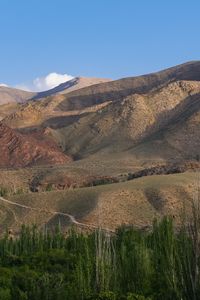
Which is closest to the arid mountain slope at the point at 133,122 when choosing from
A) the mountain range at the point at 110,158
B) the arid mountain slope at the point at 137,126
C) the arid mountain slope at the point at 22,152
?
the arid mountain slope at the point at 137,126

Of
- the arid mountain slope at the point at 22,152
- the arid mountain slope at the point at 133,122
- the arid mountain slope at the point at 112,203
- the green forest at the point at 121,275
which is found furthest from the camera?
the arid mountain slope at the point at 22,152

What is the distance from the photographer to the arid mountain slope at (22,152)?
15162 centimetres

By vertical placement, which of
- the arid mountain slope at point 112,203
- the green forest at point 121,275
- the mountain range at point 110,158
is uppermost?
the mountain range at point 110,158

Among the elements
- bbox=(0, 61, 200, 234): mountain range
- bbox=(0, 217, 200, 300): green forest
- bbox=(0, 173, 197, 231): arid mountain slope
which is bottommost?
bbox=(0, 217, 200, 300): green forest

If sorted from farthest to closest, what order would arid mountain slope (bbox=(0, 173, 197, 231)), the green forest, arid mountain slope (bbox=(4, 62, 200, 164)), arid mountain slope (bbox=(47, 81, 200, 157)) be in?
arid mountain slope (bbox=(47, 81, 200, 157)), arid mountain slope (bbox=(4, 62, 200, 164)), arid mountain slope (bbox=(0, 173, 197, 231)), the green forest

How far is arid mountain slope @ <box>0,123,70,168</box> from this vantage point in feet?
497

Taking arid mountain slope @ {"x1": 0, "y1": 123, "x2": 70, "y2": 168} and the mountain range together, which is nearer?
the mountain range

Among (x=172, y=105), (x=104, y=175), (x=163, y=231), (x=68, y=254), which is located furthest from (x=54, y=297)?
(x=172, y=105)

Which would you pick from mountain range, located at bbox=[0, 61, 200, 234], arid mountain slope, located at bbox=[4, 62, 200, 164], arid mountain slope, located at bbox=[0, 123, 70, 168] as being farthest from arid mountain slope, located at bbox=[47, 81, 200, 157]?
arid mountain slope, located at bbox=[0, 123, 70, 168]

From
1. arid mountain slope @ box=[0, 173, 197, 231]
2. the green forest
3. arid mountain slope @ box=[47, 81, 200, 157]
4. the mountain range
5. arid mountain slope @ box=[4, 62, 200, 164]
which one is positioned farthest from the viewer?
arid mountain slope @ box=[47, 81, 200, 157]

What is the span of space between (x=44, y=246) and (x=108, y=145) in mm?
94720

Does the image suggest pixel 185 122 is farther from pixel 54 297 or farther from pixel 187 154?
pixel 54 297

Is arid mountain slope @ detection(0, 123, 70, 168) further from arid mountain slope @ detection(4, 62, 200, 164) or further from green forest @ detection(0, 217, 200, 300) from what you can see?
green forest @ detection(0, 217, 200, 300)

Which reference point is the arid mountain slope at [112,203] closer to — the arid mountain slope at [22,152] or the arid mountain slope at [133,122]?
the arid mountain slope at [133,122]
